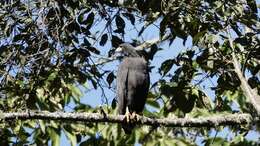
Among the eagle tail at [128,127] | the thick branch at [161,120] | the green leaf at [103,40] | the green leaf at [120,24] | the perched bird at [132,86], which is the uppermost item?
the green leaf at [120,24]

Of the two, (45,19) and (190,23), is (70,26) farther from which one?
(190,23)

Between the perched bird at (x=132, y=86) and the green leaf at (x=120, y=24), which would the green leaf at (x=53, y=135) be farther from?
the green leaf at (x=120, y=24)

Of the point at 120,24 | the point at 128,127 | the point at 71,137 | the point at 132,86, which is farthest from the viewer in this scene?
the point at 132,86

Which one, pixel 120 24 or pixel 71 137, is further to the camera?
pixel 71 137

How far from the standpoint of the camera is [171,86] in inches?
181

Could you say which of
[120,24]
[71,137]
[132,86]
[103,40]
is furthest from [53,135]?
[120,24]

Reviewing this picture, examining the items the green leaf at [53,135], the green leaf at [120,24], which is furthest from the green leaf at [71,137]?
the green leaf at [120,24]

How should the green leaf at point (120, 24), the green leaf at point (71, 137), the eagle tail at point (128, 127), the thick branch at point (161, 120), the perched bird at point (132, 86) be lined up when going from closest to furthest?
the thick branch at point (161, 120), the green leaf at point (120, 24), the eagle tail at point (128, 127), the green leaf at point (71, 137), the perched bird at point (132, 86)

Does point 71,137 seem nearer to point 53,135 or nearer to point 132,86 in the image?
point 53,135

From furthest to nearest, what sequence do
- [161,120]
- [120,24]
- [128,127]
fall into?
[128,127] → [120,24] → [161,120]

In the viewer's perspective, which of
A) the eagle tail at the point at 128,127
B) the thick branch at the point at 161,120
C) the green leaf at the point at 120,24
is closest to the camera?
the thick branch at the point at 161,120

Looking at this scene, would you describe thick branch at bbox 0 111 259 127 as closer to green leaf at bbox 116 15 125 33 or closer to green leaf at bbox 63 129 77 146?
green leaf at bbox 116 15 125 33

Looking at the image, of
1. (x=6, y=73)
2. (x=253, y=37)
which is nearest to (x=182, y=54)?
(x=253, y=37)

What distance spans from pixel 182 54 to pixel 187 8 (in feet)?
1.28
